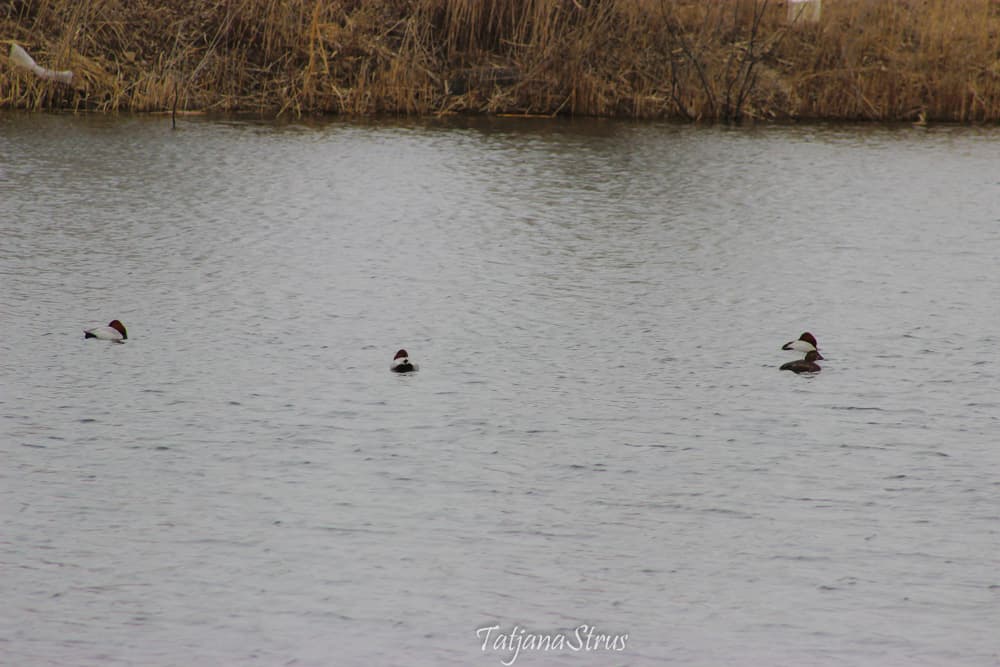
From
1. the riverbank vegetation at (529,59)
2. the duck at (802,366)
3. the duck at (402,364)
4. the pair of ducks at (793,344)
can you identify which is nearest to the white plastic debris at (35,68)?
the riverbank vegetation at (529,59)

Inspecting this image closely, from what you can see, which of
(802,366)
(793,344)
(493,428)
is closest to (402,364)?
(493,428)

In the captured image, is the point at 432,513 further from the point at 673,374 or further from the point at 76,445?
the point at 673,374

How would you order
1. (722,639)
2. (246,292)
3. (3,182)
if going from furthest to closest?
(3,182)
(246,292)
(722,639)

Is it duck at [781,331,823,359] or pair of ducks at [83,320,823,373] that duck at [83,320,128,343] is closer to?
pair of ducks at [83,320,823,373]

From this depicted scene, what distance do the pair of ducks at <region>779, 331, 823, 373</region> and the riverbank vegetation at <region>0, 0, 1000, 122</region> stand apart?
16.0 meters

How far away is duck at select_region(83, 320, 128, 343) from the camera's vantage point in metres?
11.4

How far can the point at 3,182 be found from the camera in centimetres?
1880

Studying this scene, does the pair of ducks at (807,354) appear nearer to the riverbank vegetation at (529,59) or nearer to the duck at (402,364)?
the duck at (402,364)

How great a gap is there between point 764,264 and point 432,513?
319 inches

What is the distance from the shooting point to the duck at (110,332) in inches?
447

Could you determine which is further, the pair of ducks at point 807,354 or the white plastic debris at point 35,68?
the white plastic debris at point 35,68

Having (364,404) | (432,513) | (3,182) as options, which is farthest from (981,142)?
(432,513)

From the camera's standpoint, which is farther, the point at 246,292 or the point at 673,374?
the point at 246,292

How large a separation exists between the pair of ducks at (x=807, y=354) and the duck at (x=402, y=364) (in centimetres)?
274
